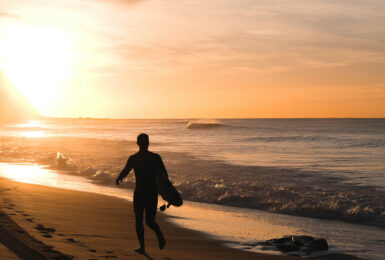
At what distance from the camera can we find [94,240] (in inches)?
272

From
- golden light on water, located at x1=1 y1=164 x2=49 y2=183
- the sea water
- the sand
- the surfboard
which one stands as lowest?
golden light on water, located at x1=1 y1=164 x2=49 y2=183

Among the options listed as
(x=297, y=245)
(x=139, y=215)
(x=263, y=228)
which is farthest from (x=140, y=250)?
(x=263, y=228)

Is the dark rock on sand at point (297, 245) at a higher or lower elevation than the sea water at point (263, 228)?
higher

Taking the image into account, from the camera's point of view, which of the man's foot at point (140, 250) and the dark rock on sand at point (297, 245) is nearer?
the man's foot at point (140, 250)

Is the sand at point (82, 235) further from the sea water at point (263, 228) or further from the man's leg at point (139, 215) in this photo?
the sea water at point (263, 228)

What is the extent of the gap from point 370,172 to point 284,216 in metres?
9.37

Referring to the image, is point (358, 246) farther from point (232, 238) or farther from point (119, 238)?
point (119, 238)

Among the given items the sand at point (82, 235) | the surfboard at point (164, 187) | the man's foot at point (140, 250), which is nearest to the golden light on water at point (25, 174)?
the sand at point (82, 235)

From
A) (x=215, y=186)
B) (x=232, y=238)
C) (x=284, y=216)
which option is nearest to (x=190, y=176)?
(x=215, y=186)

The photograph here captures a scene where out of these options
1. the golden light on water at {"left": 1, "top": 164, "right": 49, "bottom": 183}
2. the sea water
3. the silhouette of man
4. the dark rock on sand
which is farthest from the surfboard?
the golden light on water at {"left": 1, "top": 164, "right": 49, "bottom": 183}

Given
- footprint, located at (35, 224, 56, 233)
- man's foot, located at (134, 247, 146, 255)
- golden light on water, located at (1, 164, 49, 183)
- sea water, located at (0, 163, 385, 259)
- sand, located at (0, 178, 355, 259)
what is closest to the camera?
sand, located at (0, 178, 355, 259)

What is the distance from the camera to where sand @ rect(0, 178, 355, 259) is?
A: 588 cm

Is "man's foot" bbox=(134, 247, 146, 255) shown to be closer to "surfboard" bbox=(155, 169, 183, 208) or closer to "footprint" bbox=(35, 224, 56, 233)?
"surfboard" bbox=(155, 169, 183, 208)

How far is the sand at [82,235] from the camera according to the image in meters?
5.88
